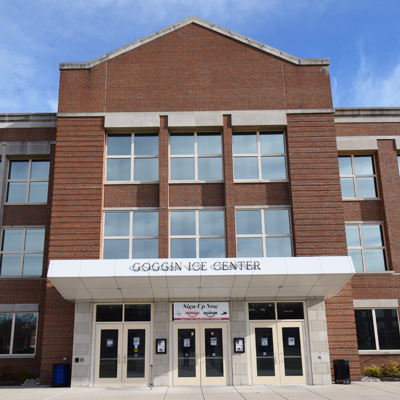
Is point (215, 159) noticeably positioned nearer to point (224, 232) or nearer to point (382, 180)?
point (224, 232)

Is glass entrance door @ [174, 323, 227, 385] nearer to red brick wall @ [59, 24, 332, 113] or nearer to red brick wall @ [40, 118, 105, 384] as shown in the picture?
A: red brick wall @ [40, 118, 105, 384]

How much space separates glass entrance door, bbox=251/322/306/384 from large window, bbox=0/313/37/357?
970 centimetres

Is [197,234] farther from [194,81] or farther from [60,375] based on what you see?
[60,375]

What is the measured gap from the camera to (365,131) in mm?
23125

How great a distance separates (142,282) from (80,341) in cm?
Result: 369

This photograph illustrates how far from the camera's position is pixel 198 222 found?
65.6ft

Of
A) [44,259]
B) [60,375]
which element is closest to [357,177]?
[44,259]

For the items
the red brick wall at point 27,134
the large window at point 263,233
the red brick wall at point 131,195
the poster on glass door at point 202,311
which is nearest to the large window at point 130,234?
the red brick wall at point 131,195

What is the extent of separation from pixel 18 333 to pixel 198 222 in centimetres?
935

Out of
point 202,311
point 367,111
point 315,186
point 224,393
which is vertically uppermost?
point 367,111

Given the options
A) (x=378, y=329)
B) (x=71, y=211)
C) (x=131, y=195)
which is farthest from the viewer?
(x=378, y=329)

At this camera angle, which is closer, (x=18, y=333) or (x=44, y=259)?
(x=18, y=333)

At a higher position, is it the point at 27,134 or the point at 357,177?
the point at 27,134

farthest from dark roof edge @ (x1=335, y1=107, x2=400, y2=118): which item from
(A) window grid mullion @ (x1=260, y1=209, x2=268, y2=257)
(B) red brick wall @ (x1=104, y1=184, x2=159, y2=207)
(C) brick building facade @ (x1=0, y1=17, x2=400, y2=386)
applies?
(B) red brick wall @ (x1=104, y1=184, x2=159, y2=207)
